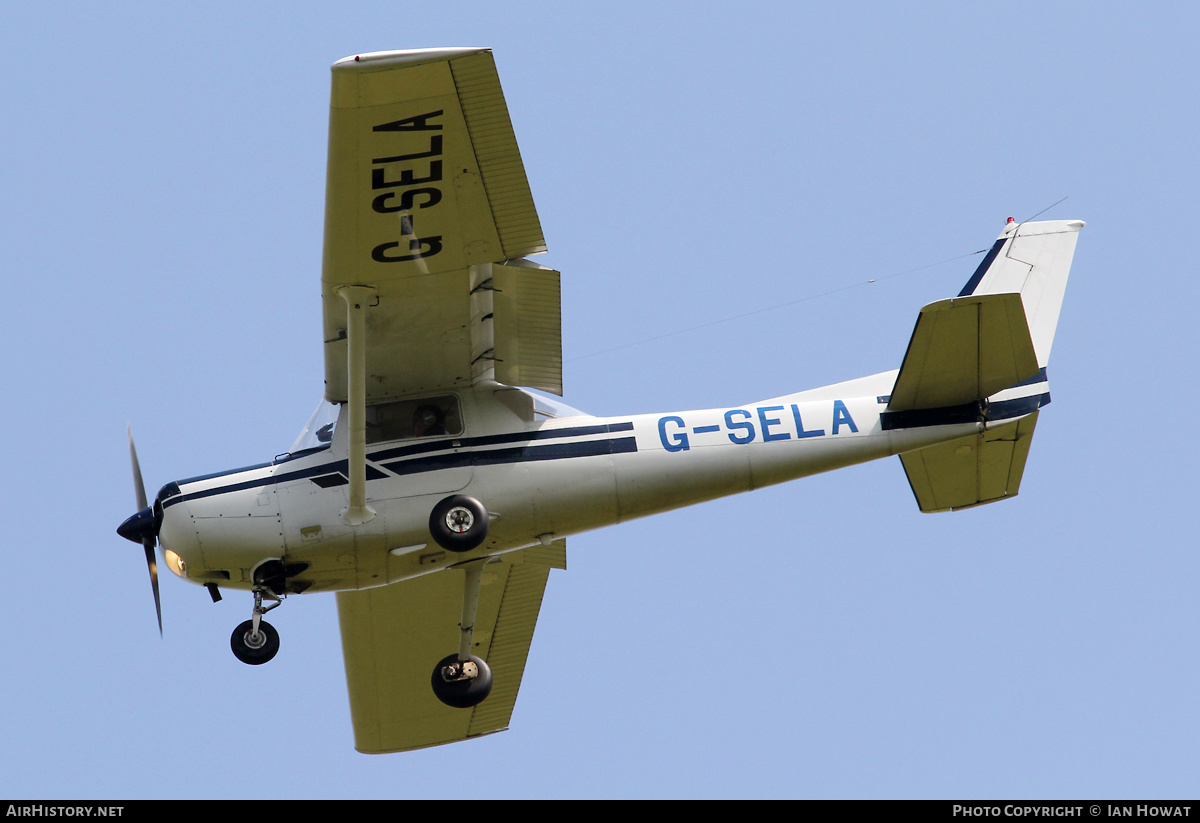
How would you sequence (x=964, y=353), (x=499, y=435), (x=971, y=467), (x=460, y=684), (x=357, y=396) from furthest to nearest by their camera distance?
1. (x=460, y=684)
2. (x=971, y=467)
3. (x=499, y=435)
4. (x=964, y=353)
5. (x=357, y=396)

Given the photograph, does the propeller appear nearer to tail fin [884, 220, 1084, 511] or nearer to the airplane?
the airplane

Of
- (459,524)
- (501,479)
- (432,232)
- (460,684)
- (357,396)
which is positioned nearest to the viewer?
(432,232)

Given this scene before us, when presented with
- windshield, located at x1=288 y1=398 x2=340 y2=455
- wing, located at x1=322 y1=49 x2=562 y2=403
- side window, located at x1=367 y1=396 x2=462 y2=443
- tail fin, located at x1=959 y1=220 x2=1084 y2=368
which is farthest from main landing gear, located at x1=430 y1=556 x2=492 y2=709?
tail fin, located at x1=959 y1=220 x2=1084 y2=368

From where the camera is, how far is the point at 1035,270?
14.9 m

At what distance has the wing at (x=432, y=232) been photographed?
1177 cm

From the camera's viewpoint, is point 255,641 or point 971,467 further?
point 971,467

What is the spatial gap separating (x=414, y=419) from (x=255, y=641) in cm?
251

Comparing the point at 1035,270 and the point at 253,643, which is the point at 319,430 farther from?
the point at 1035,270

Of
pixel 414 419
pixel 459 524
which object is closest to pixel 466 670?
pixel 459 524

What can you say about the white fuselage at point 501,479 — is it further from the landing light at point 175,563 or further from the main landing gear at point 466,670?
the main landing gear at point 466,670
